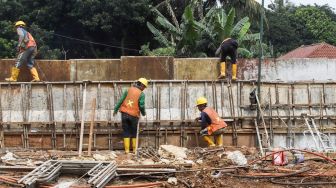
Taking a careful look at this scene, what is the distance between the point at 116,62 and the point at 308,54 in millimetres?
17803

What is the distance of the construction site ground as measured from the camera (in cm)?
829

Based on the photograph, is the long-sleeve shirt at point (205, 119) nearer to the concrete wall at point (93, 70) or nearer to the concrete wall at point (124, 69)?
the concrete wall at point (124, 69)

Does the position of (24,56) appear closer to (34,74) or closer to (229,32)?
(34,74)

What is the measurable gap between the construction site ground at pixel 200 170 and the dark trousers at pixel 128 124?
3.67 feet

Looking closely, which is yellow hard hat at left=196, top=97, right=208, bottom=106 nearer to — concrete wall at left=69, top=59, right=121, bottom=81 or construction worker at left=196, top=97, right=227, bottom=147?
construction worker at left=196, top=97, right=227, bottom=147

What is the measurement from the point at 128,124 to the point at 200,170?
9.76 feet

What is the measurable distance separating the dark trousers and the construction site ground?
1.12 metres

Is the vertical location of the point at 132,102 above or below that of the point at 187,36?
below

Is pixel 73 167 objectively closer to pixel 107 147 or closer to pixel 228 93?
pixel 107 147

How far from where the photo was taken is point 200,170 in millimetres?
8688

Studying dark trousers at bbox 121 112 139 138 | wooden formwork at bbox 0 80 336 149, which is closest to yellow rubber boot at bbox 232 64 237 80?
wooden formwork at bbox 0 80 336 149

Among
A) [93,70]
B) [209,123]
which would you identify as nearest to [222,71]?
[209,123]

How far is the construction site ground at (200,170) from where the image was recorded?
8289 millimetres

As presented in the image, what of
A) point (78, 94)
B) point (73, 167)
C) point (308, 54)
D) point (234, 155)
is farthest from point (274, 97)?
point (308, 54)
